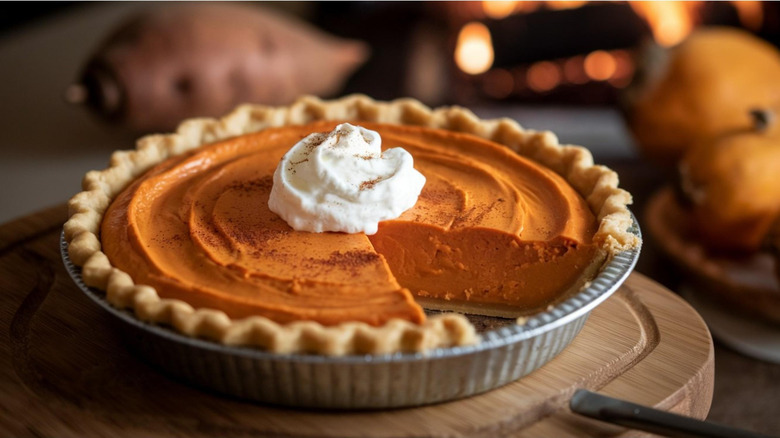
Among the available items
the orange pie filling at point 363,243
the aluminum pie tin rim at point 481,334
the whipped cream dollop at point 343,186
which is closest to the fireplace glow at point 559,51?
the orange pie filling at point 363,243

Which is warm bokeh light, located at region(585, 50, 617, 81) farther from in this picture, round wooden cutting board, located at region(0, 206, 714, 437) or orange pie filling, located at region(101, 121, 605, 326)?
round wooden cutting board, located at region(0, 206, 714, 437)

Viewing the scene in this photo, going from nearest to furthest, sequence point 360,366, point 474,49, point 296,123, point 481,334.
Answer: point 360,366 < point 481,334 < point 296,123 < point 474,49

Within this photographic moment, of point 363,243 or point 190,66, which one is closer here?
point 363,243

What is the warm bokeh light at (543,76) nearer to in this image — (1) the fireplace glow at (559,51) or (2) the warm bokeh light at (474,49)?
(1) the fireplace glow at (559,51)

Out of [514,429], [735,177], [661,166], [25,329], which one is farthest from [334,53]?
[514,429]

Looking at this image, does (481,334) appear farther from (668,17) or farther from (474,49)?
(668,17)

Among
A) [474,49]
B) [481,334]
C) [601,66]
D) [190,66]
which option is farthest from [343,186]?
[601,66]
